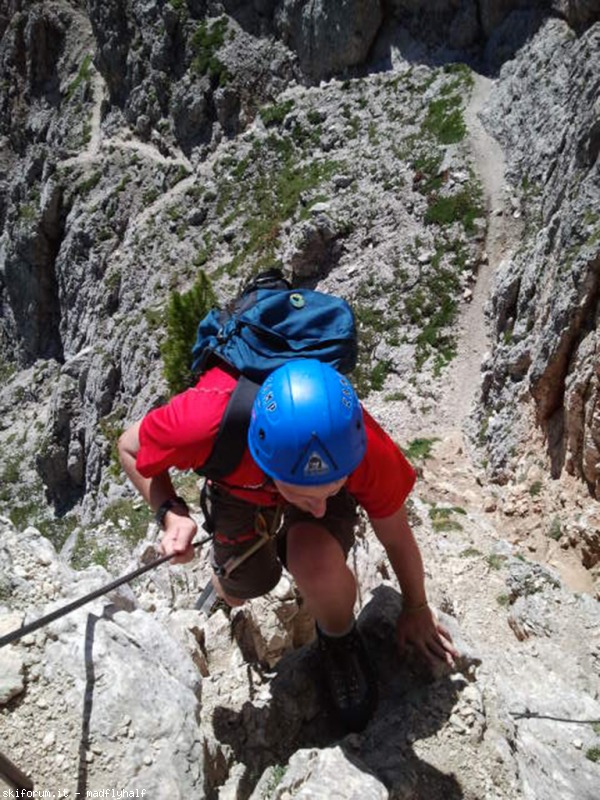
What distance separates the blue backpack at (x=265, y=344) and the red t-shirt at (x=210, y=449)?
99 millimetres

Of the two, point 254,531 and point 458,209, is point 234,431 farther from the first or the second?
point 458,209

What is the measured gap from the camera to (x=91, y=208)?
55875 mm

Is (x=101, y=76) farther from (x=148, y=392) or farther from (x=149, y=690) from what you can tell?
(x=149, y=690)

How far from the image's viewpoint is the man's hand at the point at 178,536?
3.75m

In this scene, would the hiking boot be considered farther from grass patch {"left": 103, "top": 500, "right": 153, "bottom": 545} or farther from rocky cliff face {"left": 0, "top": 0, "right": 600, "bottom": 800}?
grass patch {"left": 103, "top": 500, "right": 153, "bottom": 545}

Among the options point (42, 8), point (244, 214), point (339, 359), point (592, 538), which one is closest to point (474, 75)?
point (244, 214)

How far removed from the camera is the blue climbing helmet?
3.25 meters

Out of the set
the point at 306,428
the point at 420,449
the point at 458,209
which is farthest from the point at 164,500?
the point at 458,209

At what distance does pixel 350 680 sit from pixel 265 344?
8.20 ft

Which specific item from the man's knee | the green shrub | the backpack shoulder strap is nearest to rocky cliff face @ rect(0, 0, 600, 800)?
the man's knee

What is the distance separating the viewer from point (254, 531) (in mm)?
4496

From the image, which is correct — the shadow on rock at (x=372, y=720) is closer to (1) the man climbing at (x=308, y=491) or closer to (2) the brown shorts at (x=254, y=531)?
(1) the man climbing at (x=308, y=491)

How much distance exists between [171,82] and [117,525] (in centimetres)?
5308

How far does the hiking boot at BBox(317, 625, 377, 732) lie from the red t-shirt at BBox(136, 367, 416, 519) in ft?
3.27
